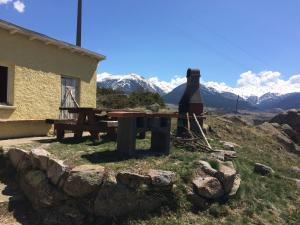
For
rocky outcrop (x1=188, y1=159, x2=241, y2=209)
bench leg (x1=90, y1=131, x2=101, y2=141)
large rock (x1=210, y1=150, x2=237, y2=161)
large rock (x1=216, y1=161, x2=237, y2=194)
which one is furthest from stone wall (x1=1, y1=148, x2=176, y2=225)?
bench leg (x1=90, y1=131, x2=101, y2=141)

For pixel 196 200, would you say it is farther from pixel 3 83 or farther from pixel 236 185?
pixel 3 83

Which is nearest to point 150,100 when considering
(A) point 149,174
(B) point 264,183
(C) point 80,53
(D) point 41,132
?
(C) point 80,53

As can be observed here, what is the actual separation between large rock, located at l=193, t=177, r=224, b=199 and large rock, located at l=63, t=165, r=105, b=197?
2035 millimetres

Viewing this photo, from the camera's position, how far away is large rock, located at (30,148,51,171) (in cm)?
880

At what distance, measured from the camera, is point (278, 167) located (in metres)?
12.8

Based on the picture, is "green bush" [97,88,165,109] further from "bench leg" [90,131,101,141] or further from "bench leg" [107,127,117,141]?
"bench leg" [90,131,101,141]

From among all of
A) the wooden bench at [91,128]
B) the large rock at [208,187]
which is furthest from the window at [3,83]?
the large rock at [208,187]

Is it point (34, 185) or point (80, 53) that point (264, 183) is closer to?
point (34, 185)

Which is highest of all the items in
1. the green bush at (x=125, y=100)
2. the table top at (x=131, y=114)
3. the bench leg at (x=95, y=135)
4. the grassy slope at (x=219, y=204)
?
the green bush at (x=125, y=100)

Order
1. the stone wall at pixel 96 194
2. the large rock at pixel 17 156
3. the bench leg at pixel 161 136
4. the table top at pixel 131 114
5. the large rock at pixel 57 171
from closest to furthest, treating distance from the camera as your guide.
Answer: the stone wall at pixel 96 194, the large rock at pixel 57 171, the table top at pixel 131 114, the large rock at pixel 17 156, the bench leg at pixel 161 136

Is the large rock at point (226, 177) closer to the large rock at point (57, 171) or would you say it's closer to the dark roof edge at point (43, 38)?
the large rock at point (57, 171)

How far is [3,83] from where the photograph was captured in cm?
1248

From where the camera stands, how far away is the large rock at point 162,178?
8.03 metres

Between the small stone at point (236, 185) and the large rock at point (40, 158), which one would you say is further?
the small stone at point (236, 185)
